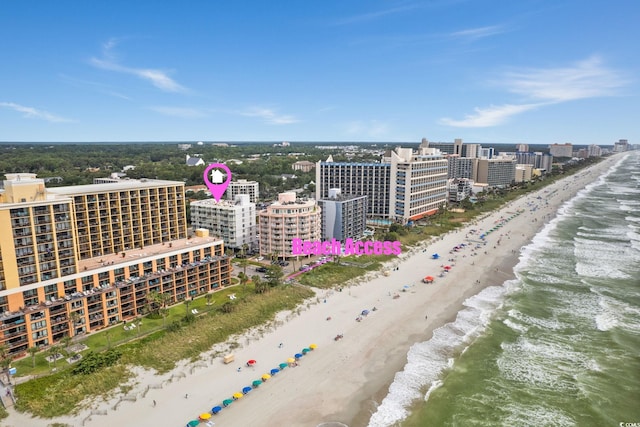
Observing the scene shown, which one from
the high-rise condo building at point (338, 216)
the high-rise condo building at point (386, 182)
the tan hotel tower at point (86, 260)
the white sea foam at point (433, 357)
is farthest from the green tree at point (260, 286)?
the high-rise condo building at point (386, 182)

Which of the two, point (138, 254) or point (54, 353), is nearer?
point (54, 353)

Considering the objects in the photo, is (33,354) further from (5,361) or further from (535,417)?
(535,417)

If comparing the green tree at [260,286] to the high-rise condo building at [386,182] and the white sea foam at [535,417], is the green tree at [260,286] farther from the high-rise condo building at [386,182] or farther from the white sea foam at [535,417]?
the high-rise condo building at [386,182]

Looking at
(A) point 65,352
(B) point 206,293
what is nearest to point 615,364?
(B) point 206,293

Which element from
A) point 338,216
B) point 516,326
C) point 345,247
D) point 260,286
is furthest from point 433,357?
point 338,216

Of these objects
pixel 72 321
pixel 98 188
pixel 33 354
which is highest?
pixel 98 188
